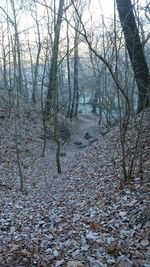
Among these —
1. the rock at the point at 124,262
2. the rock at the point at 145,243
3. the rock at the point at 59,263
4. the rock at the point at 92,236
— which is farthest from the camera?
the rock at the point at 92,236

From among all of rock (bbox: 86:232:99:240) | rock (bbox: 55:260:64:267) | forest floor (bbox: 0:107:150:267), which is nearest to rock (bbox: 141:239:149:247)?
forest floor (bbox: 0:107:150:267)

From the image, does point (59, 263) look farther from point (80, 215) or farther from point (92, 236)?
point (80, 215)

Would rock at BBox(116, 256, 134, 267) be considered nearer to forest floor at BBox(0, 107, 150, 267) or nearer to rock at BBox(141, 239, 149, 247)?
forest floor at BBox(0, 107, 150, 267)

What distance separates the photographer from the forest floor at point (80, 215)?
15.7 ft

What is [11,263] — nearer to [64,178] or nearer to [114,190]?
[114,190]

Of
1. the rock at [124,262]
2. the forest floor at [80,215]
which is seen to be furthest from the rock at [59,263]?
the rock at [124,262]

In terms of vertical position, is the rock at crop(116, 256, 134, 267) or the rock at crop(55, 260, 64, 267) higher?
the rock at crop(116, 256, 134, 267)

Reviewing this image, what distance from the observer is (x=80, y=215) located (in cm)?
684

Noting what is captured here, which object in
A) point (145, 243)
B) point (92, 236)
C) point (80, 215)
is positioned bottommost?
point (80, 215)

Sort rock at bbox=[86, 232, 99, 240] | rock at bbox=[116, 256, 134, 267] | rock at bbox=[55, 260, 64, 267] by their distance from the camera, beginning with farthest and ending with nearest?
rock at bbox=[86, 232, 99, 240], rock at bbox=[55, 260, 64, 267], rock at bbox=[116, 256, 134, 267]

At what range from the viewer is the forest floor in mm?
4785

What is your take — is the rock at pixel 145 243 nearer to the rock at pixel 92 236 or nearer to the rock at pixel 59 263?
the rock at pixel 92 236

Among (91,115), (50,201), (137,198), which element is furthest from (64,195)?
(91,115)

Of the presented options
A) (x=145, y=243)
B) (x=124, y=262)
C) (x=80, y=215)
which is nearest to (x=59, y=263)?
(x=124, y=262)
